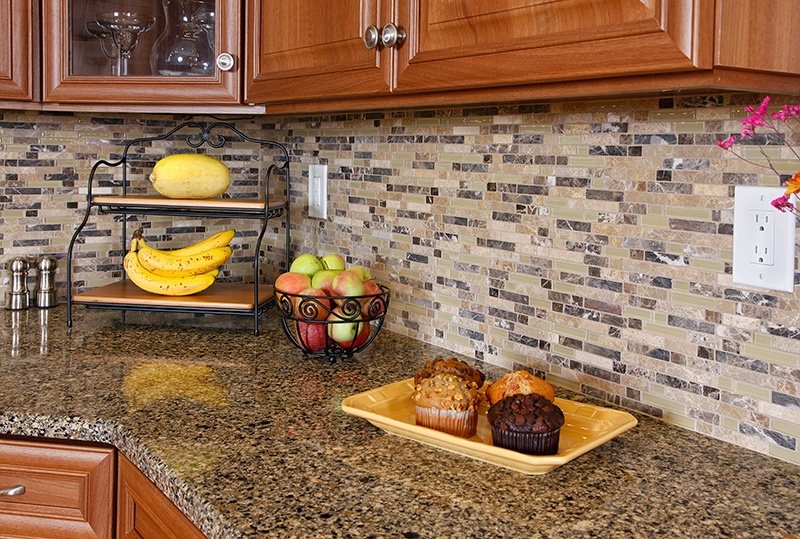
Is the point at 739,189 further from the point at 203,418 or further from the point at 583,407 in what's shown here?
the point at 203,418

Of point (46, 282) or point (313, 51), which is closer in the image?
point (313, 51)

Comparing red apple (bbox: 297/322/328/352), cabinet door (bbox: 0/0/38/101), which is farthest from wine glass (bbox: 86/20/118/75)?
red apple (bbox: 297/322/328/352)

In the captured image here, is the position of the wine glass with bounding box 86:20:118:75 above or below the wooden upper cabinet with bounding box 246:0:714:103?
above

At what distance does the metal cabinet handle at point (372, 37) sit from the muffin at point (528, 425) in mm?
598

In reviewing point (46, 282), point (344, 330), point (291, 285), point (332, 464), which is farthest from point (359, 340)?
point (46, 282)

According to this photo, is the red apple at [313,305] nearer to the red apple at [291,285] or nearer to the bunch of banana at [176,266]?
the red apple at [291,285]

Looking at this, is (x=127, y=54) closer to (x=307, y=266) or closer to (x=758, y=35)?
(x=307, y=266)

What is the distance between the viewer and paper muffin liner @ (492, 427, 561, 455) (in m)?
1.07

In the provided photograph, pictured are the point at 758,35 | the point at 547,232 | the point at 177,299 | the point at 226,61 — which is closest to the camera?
the point at 758,35

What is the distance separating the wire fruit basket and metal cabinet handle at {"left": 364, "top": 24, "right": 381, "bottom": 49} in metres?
0.49

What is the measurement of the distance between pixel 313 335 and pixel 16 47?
901 millimetres

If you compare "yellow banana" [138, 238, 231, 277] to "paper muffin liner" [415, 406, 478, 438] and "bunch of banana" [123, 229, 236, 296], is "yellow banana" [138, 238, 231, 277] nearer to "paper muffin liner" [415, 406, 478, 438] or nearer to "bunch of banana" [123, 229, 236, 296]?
"bunch of banana" [123, 229, 236, 296]

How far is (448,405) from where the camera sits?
1.16 meters

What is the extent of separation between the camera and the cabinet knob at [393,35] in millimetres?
1231
